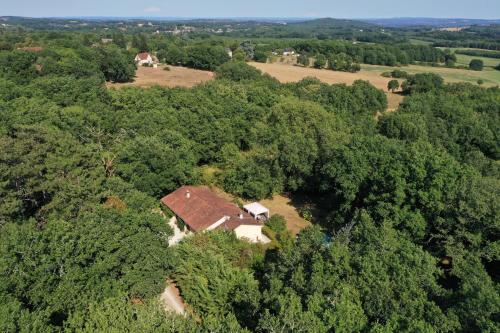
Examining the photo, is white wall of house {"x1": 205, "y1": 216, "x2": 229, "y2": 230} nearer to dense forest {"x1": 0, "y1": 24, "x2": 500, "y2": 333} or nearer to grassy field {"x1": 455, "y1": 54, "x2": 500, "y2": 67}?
dense forest {"x1": 0, "y1": 24, "x2": 500, "y2": 333}

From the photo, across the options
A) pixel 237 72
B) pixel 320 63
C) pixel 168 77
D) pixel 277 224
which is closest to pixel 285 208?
pixel 277 224

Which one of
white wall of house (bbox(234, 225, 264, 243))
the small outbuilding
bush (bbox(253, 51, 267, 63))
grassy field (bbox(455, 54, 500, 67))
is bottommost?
grassy field (bbox(455, 54, 500, 67))

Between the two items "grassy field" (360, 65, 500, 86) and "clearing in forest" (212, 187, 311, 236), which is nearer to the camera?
"clearing in forest" (212, 187, 311, 236)

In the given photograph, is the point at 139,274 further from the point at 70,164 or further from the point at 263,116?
the point at 263,116

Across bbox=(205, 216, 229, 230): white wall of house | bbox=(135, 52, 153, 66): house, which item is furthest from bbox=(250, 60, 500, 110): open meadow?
bbox=(205, 216, 229, 230): white wall of house

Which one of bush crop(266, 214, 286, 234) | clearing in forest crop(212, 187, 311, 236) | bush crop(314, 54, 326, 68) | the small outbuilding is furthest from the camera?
bush crop(314, 54, 326, 68)

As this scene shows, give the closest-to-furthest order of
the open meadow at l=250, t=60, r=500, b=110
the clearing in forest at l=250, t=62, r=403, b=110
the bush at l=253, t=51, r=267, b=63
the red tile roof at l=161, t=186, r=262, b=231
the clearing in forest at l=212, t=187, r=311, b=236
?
the red tile roof at l=161, t=186, r=262, b=231
the clearing in forest at l=212, t=187, r=311, b=236
the clearing in forest at l=250, t=62, r=403, b=110
the open meadow at l=250, t=60, r=500, b=110
the bush at l=253, t=51, r=267, b=63

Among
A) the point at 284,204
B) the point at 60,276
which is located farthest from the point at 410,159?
the point at 60,276
